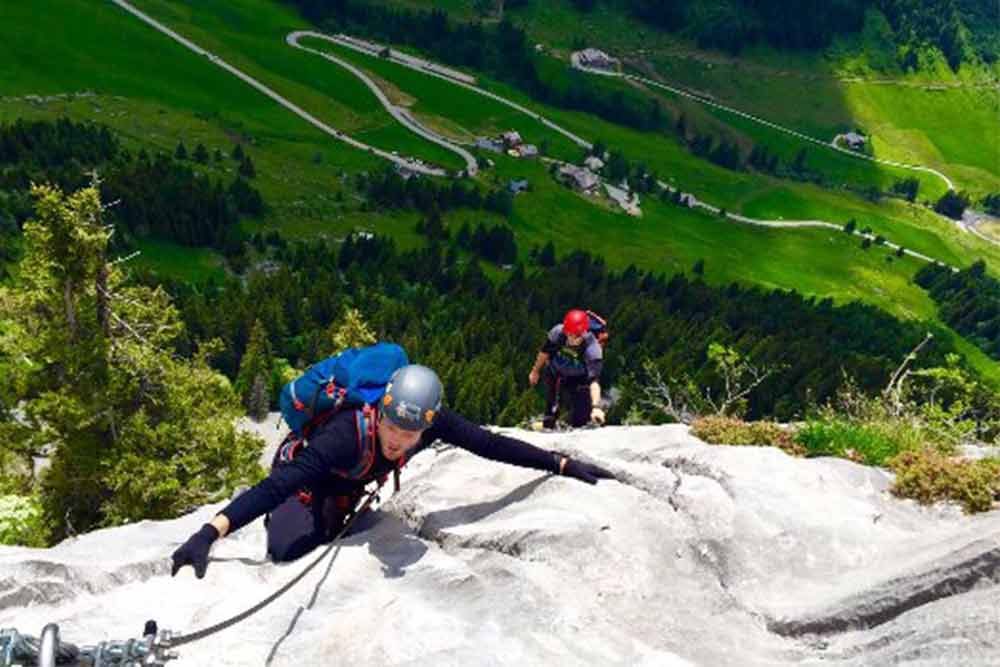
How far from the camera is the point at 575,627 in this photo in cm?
984

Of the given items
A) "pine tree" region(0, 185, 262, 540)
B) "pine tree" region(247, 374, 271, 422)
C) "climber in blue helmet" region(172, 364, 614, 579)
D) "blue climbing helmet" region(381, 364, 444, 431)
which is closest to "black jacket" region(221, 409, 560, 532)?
"climber in blue helmet" region(172, 364, 614, 579)

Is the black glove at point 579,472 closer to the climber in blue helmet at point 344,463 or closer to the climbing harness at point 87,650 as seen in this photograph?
the climber in blue helmet at point 344,463

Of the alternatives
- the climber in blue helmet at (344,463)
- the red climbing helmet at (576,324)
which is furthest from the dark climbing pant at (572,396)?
the climber in blue helmet at (344,463)

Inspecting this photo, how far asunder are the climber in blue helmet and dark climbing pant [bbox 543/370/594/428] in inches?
278

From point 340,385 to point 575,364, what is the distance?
9.48m

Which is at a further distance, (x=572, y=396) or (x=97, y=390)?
(x=97, y=390)

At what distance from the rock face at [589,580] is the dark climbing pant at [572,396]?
5.61 m

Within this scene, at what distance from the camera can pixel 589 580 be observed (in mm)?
10867

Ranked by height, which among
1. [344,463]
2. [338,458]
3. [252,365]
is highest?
[338,458]

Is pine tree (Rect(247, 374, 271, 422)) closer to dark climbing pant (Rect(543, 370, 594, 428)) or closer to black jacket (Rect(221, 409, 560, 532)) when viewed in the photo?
dark climbing pant (Rect(543, 370, 594, 428))

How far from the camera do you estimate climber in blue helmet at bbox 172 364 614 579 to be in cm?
968

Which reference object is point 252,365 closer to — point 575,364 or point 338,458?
point 575,364

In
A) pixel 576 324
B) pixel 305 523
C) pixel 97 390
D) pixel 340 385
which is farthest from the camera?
pixel 97 390

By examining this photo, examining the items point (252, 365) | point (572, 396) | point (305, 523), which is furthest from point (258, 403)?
point (305, 523)
